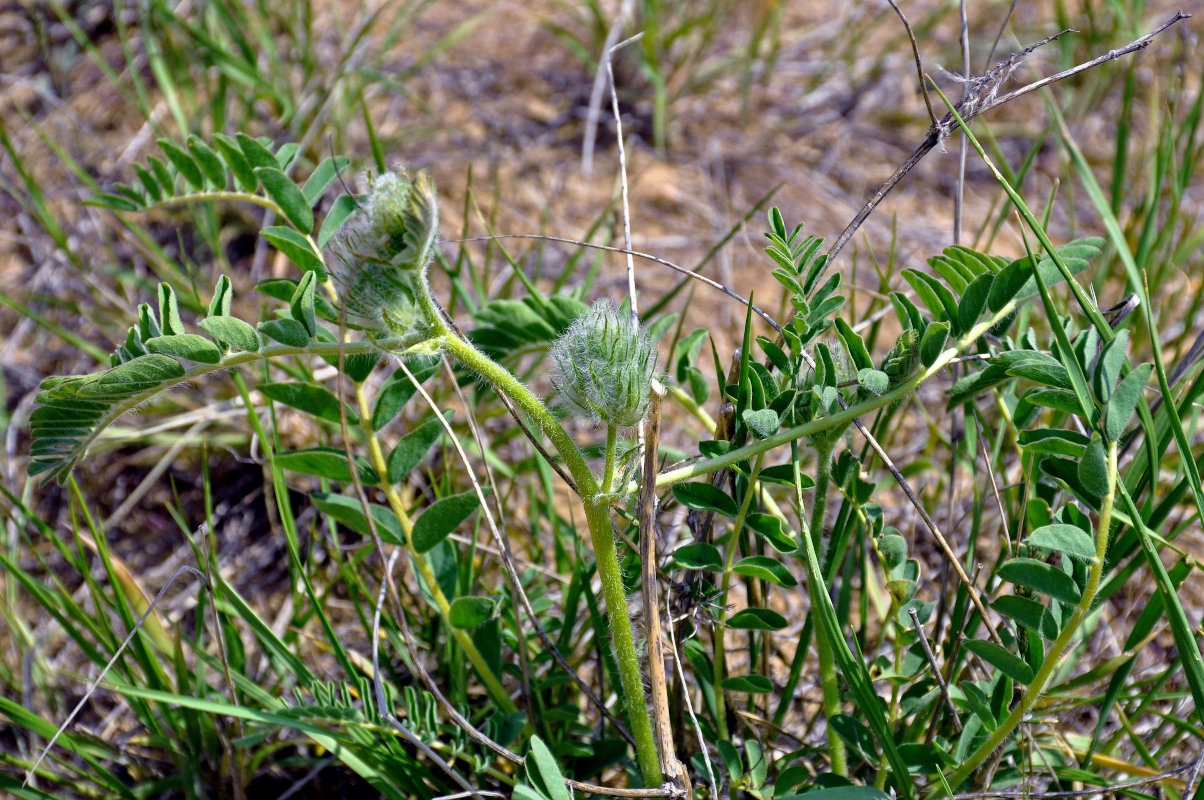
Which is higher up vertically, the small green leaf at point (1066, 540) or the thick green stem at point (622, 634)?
the small green leaf at point (1066, 540)

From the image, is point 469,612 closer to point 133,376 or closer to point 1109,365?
point 133,376

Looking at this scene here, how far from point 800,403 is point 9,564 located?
115 centimetres

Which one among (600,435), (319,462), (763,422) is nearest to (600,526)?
(763,422)

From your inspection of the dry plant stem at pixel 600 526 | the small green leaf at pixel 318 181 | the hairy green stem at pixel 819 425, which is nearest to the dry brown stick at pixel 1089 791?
the dry plant stem at pixel 600 526

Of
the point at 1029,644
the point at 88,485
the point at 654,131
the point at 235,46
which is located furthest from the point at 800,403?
the point at 235,46

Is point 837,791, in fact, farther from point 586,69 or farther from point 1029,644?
point 586,69

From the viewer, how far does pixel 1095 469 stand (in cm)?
93

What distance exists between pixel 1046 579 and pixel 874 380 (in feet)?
0.87

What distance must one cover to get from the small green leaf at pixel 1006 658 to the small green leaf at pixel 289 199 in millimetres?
975

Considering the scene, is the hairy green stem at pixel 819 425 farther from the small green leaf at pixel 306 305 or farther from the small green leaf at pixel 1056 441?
the small green leaf at pixel 306 305

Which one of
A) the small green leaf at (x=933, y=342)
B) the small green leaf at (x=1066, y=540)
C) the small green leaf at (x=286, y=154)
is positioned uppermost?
the small green leaf at (x=286, y=154)

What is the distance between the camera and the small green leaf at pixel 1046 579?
97 centimetres

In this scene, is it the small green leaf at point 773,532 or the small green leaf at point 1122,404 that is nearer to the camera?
the small green leaf at point 1122,404

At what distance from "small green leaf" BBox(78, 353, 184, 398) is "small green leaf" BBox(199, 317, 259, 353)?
49 mm
